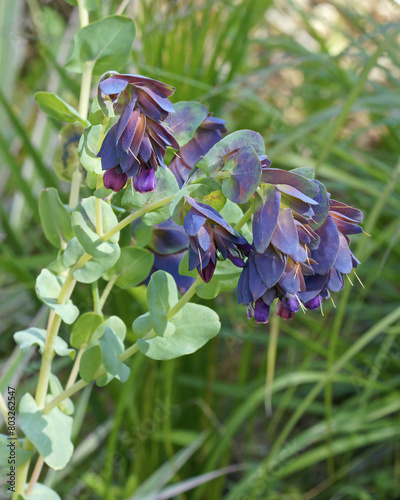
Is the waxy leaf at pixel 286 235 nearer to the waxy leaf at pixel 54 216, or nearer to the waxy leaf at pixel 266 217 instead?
the waxy leaf at pixel 266 217

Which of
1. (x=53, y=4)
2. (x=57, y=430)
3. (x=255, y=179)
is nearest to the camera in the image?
(x=255, y=179)

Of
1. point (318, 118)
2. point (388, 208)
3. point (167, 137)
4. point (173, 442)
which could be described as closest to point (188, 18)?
point (318, 118)

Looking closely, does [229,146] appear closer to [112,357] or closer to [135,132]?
[135,132]

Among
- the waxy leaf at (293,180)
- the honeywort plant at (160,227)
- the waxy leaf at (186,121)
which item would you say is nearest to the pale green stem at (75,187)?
the honeywort plant at (160,227)

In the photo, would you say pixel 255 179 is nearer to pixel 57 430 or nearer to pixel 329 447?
pixel 57 430

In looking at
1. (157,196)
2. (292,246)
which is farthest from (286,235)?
(157,196)

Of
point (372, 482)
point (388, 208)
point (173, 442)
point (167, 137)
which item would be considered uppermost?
point (167, 137)
